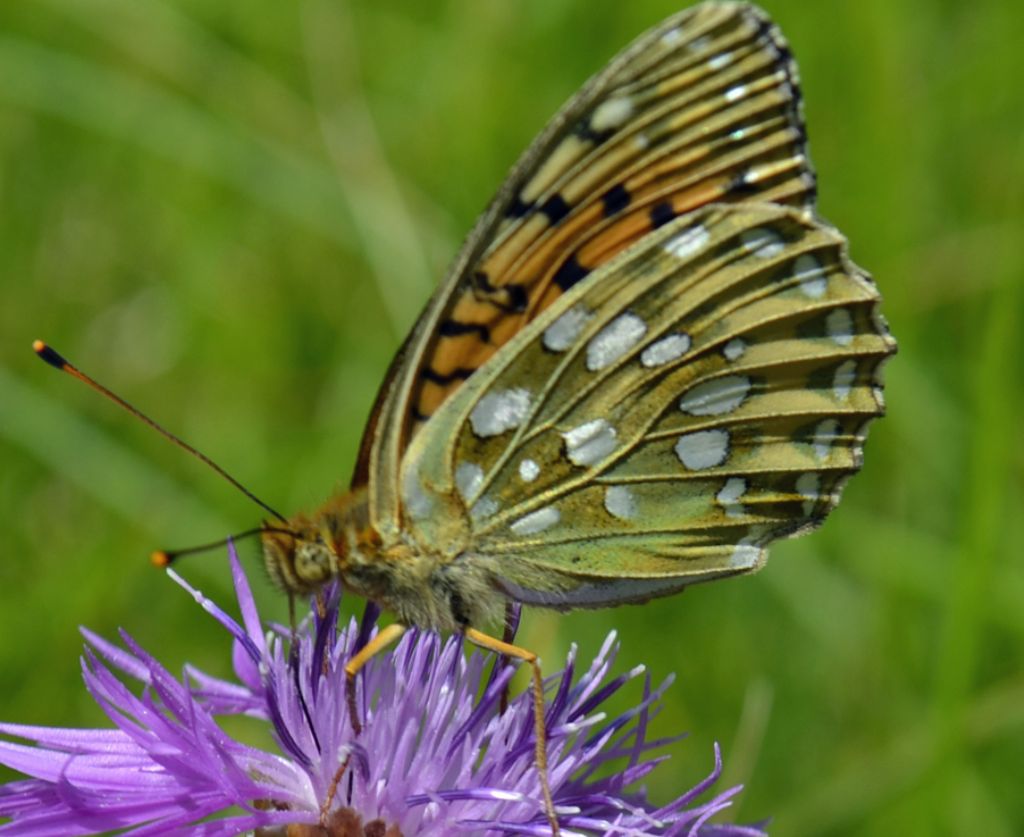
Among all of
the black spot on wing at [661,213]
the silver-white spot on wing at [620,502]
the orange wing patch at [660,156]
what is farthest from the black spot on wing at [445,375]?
the black spot on wing at [661,213]

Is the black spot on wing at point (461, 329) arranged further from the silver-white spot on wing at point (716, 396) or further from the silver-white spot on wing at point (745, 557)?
the silver-white spot on wing at point (745, 557)

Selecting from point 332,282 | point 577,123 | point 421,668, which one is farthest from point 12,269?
point 421,668

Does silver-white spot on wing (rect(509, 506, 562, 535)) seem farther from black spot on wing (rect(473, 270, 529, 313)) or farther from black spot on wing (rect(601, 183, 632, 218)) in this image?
black spot on wing (rect(601, 183, 632, 218))

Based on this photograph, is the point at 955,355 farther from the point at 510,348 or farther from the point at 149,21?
the point at 149,21

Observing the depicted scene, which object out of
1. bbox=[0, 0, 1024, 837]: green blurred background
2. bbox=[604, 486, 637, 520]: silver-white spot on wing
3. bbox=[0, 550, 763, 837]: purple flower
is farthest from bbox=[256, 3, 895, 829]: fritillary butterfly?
bbox=[0, 0, 1024, 837]: green blurred background

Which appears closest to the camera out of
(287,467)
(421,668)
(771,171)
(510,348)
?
(421,668)

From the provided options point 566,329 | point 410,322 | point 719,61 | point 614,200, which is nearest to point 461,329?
point 566,329
